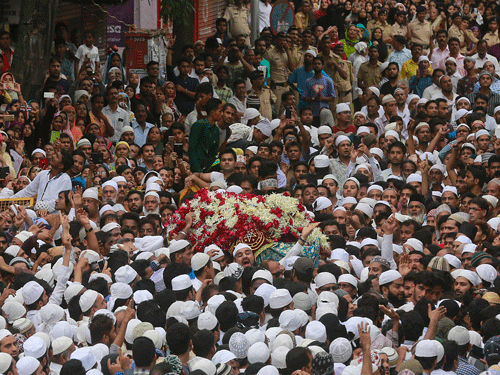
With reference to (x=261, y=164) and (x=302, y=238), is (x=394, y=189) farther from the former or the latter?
(x=302, y=238)

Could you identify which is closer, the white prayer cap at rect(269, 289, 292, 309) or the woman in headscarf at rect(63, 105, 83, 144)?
the white prayer cap at rect(269, 289, 292, 309)

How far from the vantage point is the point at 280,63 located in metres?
18.4

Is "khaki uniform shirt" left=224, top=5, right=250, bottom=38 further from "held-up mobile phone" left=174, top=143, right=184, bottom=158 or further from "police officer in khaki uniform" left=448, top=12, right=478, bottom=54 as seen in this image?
"held-up mobile phone" left=174, top=143, right=184, bottom=158

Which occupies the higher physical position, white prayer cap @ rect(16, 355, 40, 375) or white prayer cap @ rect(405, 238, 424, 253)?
white prayer cap @ rect(405, 238, 424, 253)

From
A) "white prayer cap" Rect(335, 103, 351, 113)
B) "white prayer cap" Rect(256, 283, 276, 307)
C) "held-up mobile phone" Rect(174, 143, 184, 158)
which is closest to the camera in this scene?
"white prayer cap" Rect(256, 283, 276, 307)

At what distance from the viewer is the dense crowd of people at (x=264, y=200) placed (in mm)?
8047

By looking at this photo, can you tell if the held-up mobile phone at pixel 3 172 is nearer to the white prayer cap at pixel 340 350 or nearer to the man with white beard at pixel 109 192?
the man with white beard at pixel 109 192

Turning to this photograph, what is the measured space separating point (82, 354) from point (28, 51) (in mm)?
8591

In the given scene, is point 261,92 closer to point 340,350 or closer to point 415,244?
point 415,244

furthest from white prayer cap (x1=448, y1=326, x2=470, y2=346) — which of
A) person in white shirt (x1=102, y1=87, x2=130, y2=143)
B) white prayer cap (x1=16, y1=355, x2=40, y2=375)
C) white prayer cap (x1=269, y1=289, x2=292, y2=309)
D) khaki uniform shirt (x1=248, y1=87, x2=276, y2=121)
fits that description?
khaki uniform shirt (x1=248, y1=87, x2=276, y2=121)

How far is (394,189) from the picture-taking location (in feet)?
43.3

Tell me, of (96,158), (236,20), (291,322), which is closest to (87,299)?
(291,322)

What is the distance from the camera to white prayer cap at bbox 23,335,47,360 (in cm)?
773

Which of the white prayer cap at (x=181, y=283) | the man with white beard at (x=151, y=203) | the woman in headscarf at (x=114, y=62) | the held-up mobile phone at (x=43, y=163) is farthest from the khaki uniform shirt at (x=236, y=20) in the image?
the white prayer cap at (x=181, y=283)
